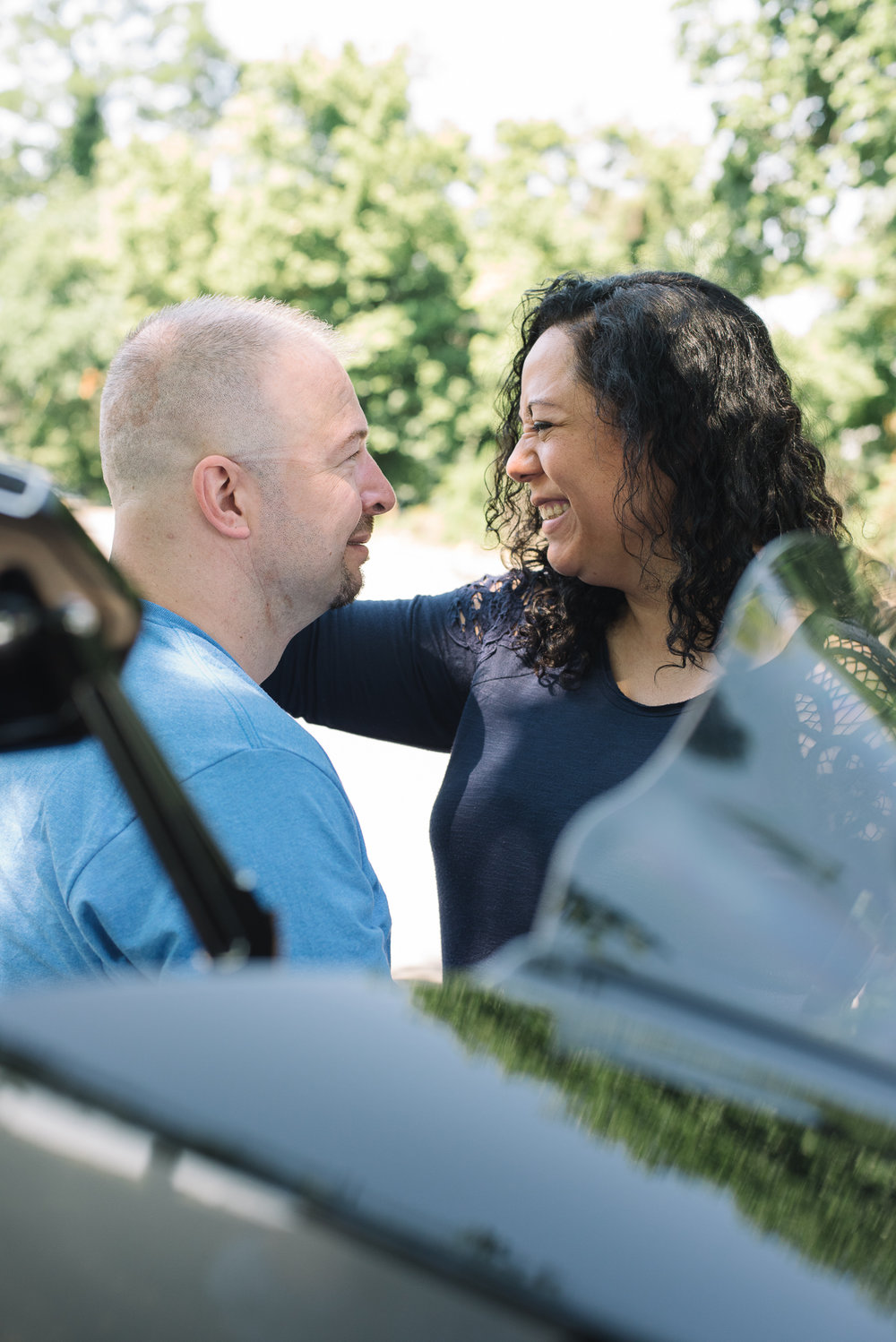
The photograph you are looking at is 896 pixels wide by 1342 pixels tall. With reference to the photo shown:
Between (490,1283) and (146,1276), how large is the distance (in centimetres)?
19

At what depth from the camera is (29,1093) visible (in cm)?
72

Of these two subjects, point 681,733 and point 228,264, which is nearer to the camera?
point 681,733

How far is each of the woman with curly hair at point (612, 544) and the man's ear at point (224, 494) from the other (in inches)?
26.4

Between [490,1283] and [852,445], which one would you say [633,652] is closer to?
[490,1283]

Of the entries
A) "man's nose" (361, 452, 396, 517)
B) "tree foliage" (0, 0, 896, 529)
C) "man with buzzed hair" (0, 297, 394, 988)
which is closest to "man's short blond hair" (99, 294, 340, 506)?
"man with buzzed hair" (0, 297, 394, 988)

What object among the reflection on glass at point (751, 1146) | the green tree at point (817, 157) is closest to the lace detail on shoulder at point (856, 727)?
the reflection on glass at point (751, 1146)

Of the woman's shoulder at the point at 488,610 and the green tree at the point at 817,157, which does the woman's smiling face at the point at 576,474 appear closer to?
the woman's shoulder at the point at 488,610

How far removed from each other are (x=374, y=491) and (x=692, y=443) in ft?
2.21

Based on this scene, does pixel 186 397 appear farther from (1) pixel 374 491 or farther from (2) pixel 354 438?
(1) pixel 374 491

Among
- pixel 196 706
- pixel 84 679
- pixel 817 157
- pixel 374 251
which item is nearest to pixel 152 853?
pixel 196 706

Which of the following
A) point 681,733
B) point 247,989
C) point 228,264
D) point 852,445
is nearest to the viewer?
point 247,989

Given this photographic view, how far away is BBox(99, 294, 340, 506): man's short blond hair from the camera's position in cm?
211

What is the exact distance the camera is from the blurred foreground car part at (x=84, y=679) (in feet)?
2.75

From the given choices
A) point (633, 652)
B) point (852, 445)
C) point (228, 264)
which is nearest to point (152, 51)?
point (228, 264)
